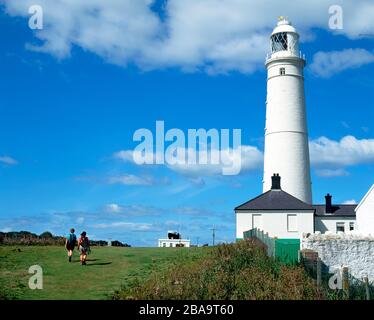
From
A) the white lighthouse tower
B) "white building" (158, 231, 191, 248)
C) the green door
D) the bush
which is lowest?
the bush

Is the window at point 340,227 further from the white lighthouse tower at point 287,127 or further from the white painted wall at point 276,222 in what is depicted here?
the white painted wall at point 276,222

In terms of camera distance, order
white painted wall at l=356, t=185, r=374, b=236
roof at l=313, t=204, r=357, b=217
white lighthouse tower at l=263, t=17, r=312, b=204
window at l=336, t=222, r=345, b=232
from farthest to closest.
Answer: roof at l=313, t=204, r=357, b=217
window at l=336, t=222, r=345, b=232
white lighthouse tower at l=263, t=17, r=312, b=204
white painted wall at l=356, t=185, r=374, b=236

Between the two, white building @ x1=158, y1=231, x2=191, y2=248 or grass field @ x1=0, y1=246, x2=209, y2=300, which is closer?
grass field @ x1=0, y1=246, x2=209, y2=300

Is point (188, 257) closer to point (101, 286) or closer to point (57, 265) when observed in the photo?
point (57, 265)

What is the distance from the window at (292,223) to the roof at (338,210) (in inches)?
171

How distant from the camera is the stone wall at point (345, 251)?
23.3 m

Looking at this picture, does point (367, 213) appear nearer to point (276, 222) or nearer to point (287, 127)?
point (276, 222)

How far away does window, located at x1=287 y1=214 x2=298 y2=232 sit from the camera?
127 feet

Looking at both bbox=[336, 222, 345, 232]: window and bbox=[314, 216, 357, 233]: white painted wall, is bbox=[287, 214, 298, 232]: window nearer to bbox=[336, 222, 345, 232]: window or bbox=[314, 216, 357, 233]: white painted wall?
bbox=[314, 216, 357, 233]: white painted wall

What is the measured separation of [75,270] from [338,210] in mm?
28822

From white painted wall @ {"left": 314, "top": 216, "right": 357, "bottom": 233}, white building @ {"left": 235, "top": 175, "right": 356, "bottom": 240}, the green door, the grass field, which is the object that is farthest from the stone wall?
white painted wall @ {"left": 314, "top": 216, "right": 357, "bottom": 233}
